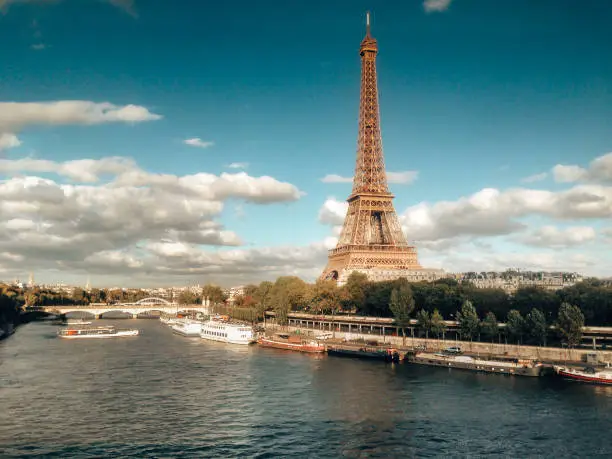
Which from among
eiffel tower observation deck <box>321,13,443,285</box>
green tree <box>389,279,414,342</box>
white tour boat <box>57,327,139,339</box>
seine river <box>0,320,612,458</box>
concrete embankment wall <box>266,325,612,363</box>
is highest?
eiffel tower observation deck <box>321,13,443,285</box>

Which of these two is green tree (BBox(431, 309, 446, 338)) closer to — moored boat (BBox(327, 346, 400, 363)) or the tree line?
the tree line

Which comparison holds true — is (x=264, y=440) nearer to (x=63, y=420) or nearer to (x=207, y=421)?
(x=207, y=421)

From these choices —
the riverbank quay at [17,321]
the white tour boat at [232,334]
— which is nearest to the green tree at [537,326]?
the white tour boat at [232,334]

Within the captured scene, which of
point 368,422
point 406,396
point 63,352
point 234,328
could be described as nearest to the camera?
point 368,422

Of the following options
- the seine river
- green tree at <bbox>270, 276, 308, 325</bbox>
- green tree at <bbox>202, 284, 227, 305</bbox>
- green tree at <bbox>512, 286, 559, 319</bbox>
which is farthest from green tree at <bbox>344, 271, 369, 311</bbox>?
green tree at <bbox>202, 284, 227, 305</bbox>

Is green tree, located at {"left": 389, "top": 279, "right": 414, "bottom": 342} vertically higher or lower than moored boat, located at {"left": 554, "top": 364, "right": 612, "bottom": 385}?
higher

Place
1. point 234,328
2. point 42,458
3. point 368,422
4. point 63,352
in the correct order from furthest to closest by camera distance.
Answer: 1. point 234,328
2. point 63,352
3. point 368,422
4. point 42,458

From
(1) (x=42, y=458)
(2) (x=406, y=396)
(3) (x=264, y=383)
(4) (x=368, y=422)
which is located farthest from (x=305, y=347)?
(1) (x=42, y=458)
